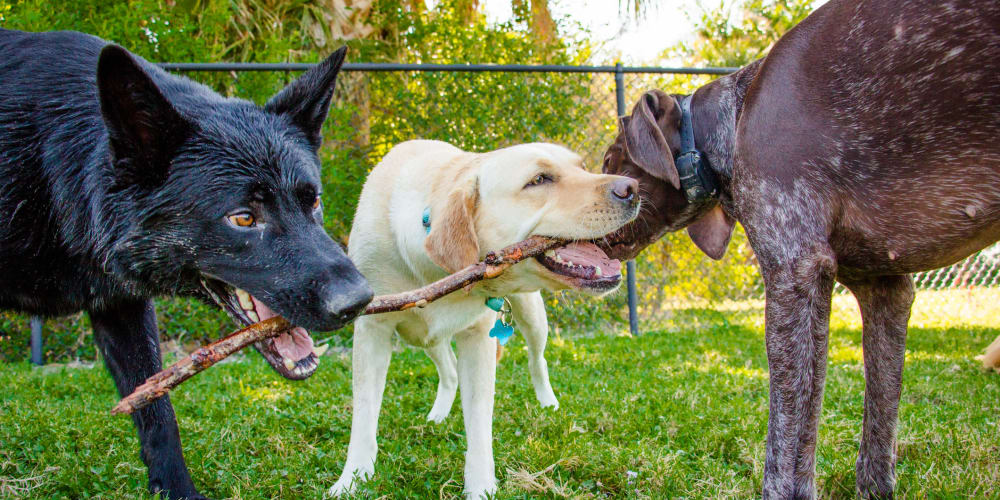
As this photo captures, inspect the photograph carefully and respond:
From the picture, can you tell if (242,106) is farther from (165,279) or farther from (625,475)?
(625,475)

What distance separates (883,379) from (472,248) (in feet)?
5.08

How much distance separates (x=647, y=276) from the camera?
7.07 meters

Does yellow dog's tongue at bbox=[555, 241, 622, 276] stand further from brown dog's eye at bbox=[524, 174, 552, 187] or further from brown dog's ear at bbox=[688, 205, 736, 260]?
brown dog's ear at bbox=[688, 205, 736, 260]

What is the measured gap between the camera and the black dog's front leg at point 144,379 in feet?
8.14

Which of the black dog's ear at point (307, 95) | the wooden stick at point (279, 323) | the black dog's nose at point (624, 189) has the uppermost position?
the black dog's ear at point (307, 95)

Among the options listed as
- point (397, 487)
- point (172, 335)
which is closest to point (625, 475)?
point (397, 487)

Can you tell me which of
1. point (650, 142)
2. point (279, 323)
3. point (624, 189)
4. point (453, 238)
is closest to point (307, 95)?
point (453, 238)

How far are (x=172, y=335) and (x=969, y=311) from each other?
27.2ft

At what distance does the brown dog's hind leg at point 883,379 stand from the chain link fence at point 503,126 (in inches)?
144

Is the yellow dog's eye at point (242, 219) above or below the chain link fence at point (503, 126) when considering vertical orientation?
above

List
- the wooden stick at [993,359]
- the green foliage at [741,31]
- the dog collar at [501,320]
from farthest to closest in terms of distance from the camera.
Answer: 1. the green foliage at [741,31]
2. the wooden stick at [993,359]
3. the dog collar at [501,320]

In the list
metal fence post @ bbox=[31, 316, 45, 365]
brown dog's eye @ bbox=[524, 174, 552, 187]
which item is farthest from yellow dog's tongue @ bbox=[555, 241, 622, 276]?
metal fence post @ bbox=[31, 316, 45, 365]

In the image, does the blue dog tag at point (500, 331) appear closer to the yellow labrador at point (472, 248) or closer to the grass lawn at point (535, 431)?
the yellow labrador at point (472, 248)

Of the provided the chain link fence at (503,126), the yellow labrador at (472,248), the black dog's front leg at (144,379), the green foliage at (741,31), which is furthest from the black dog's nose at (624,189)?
the green foliage at (741,31)
